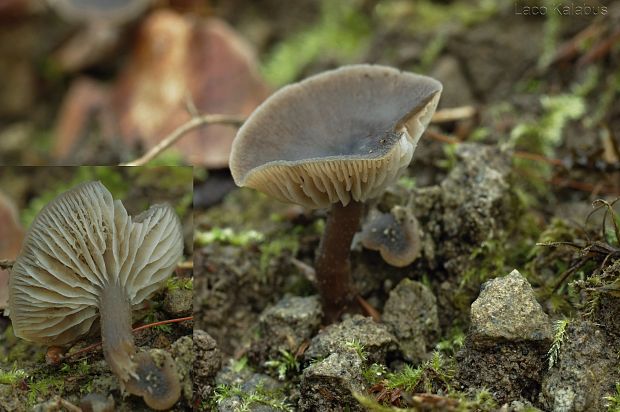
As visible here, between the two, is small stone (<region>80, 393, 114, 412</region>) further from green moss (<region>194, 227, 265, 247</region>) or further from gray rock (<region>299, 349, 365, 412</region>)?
green moss (<region>194, 227, 265, 247</region>)

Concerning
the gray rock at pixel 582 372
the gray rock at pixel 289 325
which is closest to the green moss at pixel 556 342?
the gray rock at pixel 582 372

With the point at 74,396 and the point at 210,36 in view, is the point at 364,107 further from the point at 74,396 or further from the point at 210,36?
the point at 210,36

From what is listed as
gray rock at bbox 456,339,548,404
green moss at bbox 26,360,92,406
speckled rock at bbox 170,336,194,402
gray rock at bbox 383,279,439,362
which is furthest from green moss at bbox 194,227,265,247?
gray rock at bbox 456,339,548,404

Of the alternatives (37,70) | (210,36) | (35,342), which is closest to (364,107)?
(35,342)

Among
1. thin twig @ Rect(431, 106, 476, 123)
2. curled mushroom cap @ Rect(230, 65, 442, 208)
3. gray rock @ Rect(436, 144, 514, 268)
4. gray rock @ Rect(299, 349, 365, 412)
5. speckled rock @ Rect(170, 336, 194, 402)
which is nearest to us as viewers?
speckled rock @ Rect(170, 336, 194, 402)

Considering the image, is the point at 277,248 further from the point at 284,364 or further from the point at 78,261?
the point at 78,261

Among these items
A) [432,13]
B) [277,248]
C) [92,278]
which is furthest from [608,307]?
[432,13]
